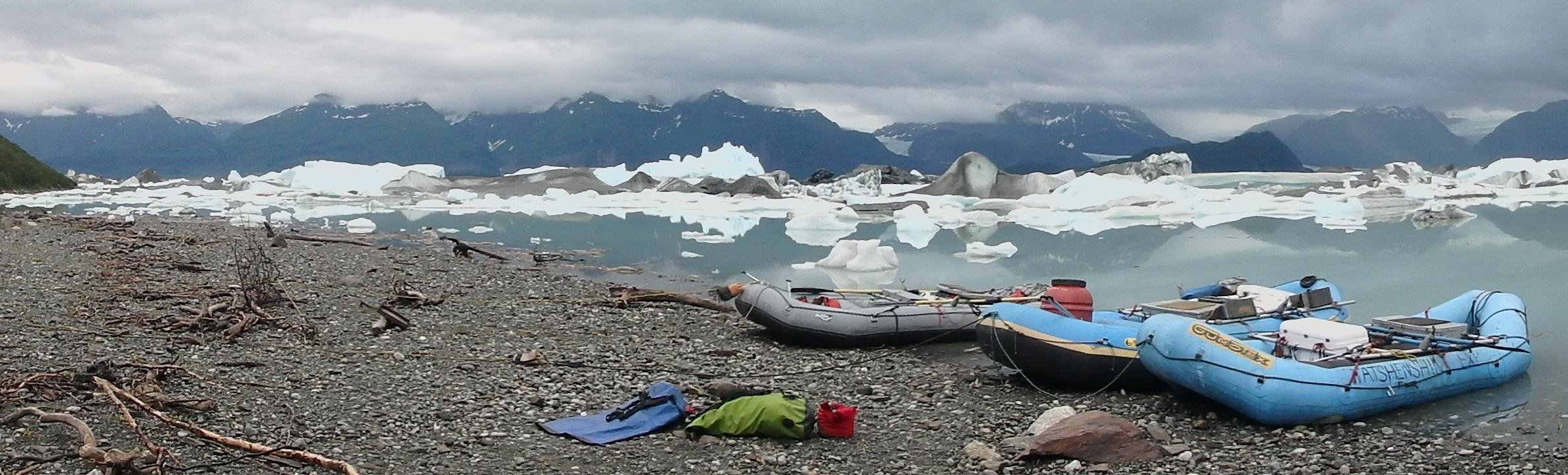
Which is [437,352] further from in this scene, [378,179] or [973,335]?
[378,179]

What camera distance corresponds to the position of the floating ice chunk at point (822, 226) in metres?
26.6

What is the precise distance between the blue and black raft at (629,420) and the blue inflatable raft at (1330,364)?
308cm

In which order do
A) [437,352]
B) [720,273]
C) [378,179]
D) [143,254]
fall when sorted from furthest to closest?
1. [378,179]
2. [720,273]
3. [143,254]
4. [437,352]

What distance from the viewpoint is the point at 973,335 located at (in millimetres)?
10320

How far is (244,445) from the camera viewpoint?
5418mm

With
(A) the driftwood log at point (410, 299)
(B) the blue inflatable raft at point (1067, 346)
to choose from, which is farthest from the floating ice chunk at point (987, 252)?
(B) the blue inflatable raft at point (1067, 346)

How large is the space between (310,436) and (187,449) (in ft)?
2.21

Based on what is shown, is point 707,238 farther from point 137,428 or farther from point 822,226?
point 137,428

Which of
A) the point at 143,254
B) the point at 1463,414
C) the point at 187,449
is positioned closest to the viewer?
the point at 187,449

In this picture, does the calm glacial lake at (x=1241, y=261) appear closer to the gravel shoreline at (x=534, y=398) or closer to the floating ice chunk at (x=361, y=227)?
the gravel shoreline at (x=534, y=398)

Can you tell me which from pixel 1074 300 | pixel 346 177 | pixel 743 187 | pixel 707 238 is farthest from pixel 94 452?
pixel 346 177

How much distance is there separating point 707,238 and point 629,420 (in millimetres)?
18975

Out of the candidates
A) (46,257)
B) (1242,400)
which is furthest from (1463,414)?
(46,257)

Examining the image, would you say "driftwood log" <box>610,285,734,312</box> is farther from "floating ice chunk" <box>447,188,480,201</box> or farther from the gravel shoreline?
"floating ice chunk" <box>447,188,480,201</box>
